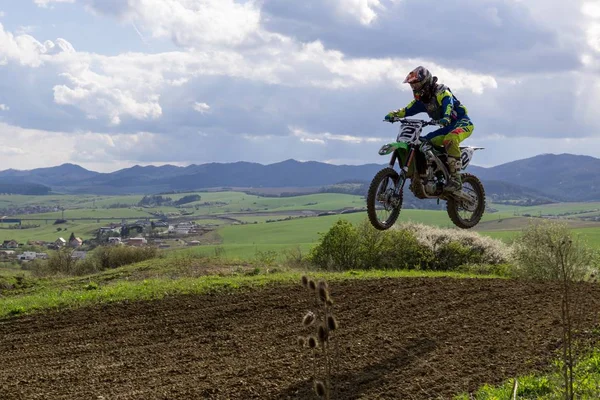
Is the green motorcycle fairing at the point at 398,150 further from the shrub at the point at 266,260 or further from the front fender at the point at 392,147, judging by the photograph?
the shrub at the point at 266,260

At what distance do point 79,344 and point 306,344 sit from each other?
12839mm

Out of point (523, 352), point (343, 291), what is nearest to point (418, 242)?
point (343, 291)

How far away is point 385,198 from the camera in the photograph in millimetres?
10891

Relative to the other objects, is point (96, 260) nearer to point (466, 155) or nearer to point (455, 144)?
point (466, 155)

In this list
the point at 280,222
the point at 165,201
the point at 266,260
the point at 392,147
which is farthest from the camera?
the point at 165,201

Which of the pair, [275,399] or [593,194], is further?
[593,194]

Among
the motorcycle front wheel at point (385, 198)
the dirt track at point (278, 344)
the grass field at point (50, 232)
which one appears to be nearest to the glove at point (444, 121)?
the motorcycle front wheel at point (385, 198)

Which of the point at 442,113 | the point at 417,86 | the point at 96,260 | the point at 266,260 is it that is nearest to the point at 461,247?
the point at 266,260

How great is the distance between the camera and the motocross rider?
35.7 ft

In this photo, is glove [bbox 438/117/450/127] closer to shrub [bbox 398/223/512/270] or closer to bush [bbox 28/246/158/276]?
shrub [bbox 398/223/512/270]

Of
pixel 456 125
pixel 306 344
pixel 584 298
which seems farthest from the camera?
pixel 584 298

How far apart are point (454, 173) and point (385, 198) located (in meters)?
1.46

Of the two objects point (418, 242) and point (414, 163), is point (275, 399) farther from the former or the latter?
point (418, 242)

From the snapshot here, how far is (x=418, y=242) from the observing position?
107 feet
